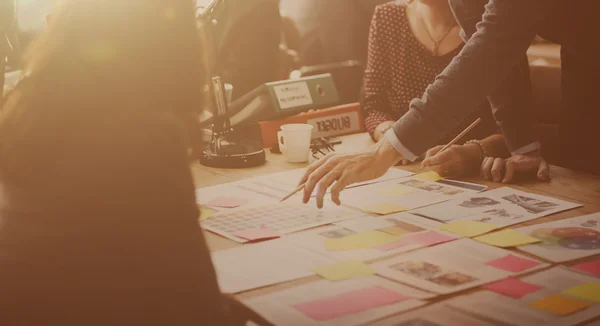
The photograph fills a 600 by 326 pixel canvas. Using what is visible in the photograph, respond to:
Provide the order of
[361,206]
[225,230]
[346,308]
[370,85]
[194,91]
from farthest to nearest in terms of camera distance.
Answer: [370,85]
[361,206]
[225,230]
[346,308]
[194,91]

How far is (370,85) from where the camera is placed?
2.46 m

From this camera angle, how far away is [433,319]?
101cm

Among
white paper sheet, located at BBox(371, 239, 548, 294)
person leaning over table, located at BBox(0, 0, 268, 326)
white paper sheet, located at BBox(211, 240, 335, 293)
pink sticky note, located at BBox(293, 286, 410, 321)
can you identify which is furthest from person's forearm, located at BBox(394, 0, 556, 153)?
person leaning over table, located at BBox(0, 0, 268, 326)

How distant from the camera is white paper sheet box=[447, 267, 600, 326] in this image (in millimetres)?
1017

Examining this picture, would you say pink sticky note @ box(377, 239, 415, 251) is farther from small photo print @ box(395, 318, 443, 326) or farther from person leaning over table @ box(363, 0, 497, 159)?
person leaning over table @ box(363, 0, 497, 159)

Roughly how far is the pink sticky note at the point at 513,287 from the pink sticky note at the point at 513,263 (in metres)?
0.04

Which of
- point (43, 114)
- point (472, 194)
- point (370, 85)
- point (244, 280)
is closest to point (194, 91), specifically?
point (43, 114)

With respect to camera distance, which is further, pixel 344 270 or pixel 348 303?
pixel 344 270

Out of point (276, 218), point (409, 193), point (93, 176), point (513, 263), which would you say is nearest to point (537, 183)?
point (409, 193)

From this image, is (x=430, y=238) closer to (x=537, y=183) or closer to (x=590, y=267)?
(x=590, y=267)

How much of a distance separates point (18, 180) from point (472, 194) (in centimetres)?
104

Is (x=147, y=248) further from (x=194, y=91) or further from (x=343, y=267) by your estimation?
(x=343, y=267)

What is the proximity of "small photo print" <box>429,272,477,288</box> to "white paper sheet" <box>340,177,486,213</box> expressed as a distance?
371mm

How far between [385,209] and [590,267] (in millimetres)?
429
